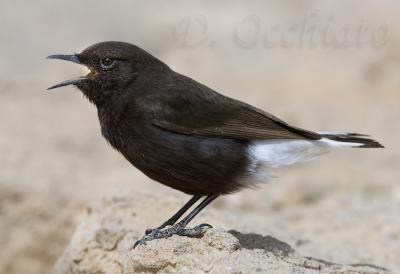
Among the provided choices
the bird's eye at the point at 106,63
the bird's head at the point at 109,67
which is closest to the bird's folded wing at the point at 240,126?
the bird's head at the point at 109,67

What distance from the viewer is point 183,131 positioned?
265 inches

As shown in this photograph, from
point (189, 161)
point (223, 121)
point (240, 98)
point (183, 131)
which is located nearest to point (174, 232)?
point (189, 161)

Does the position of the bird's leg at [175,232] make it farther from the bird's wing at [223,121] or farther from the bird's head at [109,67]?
the bird's head at [109,67]

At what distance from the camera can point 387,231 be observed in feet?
27.5

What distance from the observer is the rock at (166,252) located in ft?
18.1

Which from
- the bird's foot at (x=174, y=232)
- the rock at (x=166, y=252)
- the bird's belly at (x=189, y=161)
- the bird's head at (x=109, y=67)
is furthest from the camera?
the bird's head at (x=109, y=67)

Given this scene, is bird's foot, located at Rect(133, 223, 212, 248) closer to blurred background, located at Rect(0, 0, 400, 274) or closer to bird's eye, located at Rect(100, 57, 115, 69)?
blurred background, located at Rect(0, 0, 400, 274)

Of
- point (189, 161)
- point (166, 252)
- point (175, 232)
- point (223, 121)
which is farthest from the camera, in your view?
point (223, 121)

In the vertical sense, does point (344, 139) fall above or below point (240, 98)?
below

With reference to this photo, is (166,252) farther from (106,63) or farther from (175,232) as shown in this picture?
(106,63)

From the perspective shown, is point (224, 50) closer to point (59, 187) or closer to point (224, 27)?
point (224, 27)

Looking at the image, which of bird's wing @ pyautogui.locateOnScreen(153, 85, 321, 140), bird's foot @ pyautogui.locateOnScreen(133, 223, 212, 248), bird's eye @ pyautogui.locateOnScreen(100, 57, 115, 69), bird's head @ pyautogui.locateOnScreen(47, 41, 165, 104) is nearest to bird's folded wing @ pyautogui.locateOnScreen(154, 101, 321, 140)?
bird's wing @ pyautogui.locateOnScreen(153, 85, 321, 140)

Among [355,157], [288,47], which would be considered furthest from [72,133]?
[288,47]

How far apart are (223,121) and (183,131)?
347mm
